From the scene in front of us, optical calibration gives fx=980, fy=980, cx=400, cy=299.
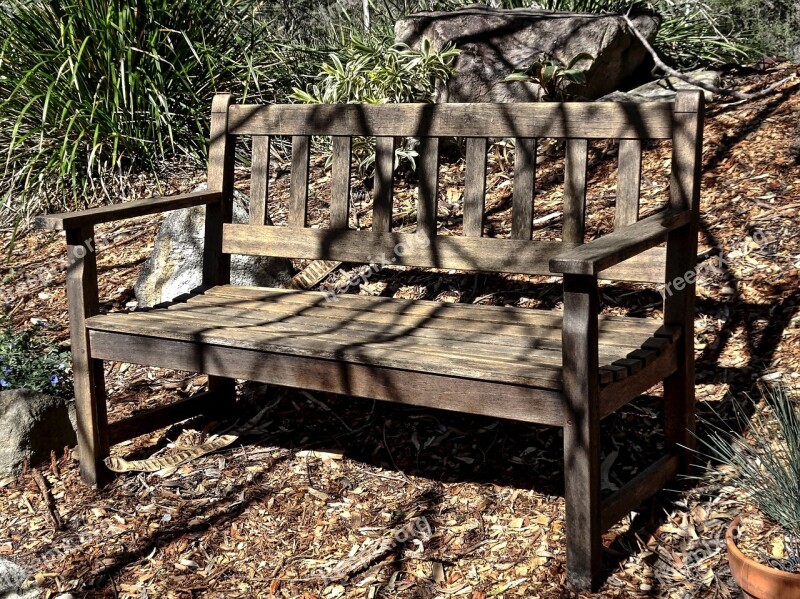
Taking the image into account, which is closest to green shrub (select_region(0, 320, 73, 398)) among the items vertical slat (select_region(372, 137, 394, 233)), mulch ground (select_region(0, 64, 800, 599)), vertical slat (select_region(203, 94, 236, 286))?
mulch ground (select_region(0, 64, 800, 599))

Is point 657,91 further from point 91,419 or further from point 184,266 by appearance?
point 91,419

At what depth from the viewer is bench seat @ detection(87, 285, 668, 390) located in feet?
8.85

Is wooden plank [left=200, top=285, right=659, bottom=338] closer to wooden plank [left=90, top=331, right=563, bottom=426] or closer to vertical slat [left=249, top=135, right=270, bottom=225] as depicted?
vertical slat [left=249, top=135, right=270, bottom=225]

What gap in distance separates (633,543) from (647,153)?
8.55 ft

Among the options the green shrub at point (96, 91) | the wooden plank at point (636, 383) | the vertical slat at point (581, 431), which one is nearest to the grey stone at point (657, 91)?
the green shrub at point (96, 91)

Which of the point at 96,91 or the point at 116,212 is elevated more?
the point at 96,91

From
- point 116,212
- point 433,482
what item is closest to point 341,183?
point 116,212

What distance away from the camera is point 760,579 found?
2342 mm

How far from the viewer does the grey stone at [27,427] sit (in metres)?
3.59

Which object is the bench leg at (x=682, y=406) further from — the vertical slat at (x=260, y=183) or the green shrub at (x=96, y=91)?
the green shrub at (x=96, y=91)

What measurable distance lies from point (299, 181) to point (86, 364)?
3.38 feet

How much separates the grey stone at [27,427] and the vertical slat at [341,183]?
1273 mm

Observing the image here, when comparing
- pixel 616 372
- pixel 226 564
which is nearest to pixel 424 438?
pixel 226 564

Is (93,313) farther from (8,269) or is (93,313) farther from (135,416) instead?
(8,269)
